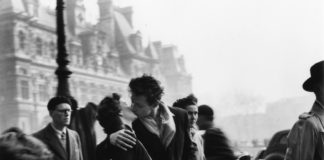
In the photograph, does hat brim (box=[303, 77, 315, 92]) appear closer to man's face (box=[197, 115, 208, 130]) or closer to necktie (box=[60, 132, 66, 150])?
man's face (box=[197, 115, 208, 130])

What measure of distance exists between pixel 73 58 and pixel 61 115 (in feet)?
119

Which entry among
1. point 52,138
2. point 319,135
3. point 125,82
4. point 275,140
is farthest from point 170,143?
point 125,82

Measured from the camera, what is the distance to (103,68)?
44781mm

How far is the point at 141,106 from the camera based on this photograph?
3223mm

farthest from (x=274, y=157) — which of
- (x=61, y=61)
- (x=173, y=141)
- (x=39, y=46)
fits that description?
(x=39, y=46)

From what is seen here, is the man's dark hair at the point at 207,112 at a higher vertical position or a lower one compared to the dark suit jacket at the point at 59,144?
higher

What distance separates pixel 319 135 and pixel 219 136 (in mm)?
1985

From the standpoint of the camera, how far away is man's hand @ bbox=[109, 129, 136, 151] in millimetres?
2988

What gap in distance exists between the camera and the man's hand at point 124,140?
9.80ft

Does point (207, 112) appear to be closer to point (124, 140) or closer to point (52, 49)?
point (124, 140)

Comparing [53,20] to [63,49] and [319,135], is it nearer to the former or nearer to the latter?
[63,49]

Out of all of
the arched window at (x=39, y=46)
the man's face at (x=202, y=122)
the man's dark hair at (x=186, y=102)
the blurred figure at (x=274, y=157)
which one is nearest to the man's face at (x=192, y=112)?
the man's dark hair at (x=186, y=102)

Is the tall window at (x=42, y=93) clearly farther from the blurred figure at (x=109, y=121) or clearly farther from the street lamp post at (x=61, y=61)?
the blurred figure at (x=109, y=121)

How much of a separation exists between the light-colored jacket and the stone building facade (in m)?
30.1
